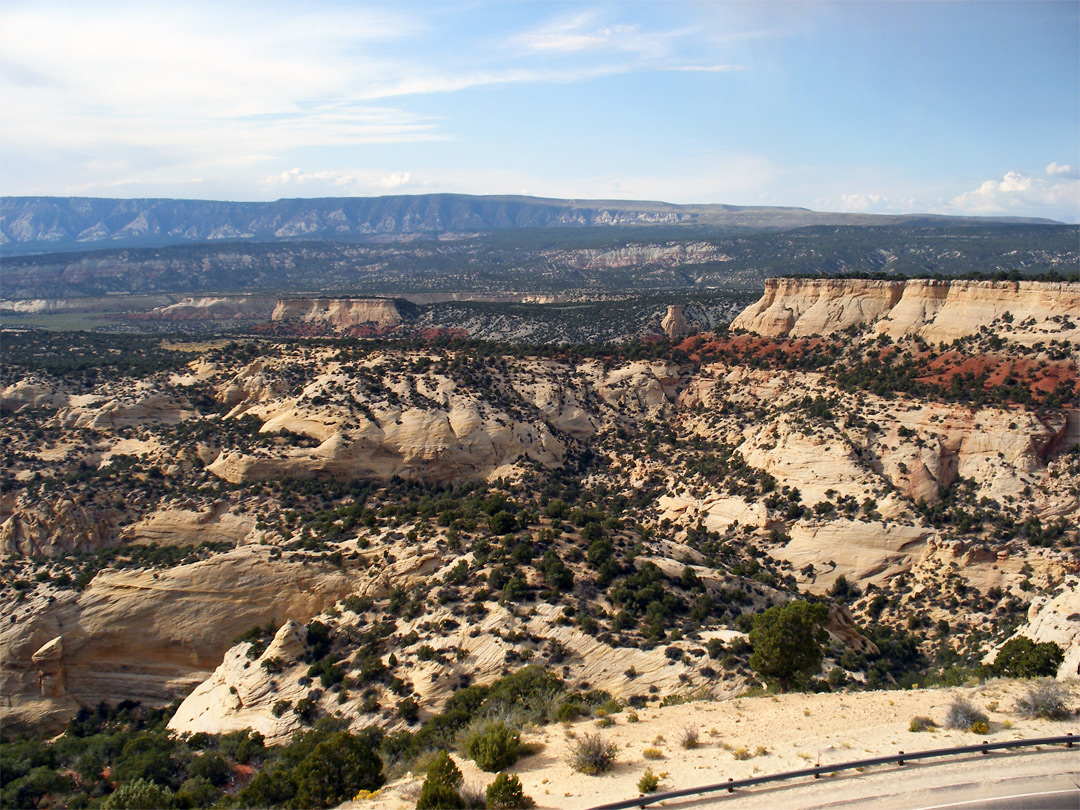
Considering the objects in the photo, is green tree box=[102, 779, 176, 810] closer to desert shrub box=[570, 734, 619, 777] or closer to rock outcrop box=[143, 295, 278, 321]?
desert shrub box=[570, 734, 619, 777]

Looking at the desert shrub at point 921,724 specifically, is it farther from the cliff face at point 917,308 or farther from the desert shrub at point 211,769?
the cliff face at point 917,308

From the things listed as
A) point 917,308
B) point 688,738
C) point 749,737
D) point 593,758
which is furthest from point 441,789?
point 917,308

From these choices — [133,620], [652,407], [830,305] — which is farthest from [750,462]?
[133,620]

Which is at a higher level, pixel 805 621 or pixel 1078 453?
pixel 1078 453

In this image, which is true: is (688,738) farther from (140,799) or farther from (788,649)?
(140,799)

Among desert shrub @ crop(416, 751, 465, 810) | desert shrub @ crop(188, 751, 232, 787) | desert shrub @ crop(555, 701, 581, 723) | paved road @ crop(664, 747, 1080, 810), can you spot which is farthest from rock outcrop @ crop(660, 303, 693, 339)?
desert shrub @ crop(416, 751, 465, 810)

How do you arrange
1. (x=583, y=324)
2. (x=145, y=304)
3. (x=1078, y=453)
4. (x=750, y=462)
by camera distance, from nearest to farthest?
(x=1078, y=453) < (x=750, y=462) < (x=583, y=324) < (x=145, y=304)

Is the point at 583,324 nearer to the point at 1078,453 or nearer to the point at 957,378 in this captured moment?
the point at 957,378
